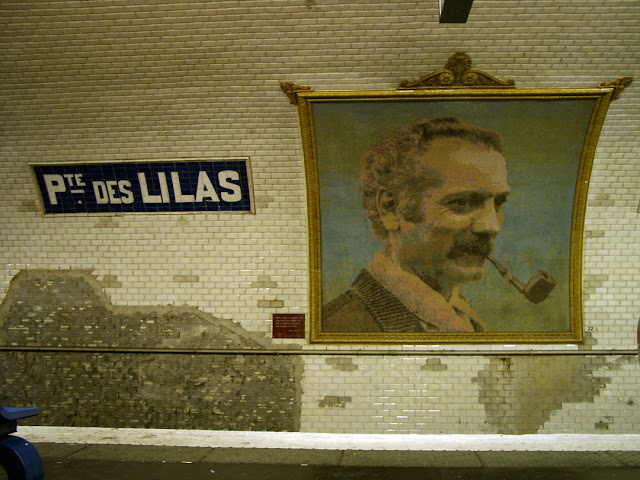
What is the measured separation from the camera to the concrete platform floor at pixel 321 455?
A: 479 cm

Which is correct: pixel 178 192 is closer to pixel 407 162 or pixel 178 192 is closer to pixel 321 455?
pixel 407 162

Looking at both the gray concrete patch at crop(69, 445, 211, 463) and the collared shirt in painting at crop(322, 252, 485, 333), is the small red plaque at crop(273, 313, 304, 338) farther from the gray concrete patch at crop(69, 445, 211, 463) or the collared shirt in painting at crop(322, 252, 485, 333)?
the gray concrete patch at crop(69, 445, 211, 463)

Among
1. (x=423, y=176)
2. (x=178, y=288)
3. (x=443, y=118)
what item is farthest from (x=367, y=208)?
(x=178, y=288)

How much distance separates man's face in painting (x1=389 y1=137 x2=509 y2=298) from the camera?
232 inches

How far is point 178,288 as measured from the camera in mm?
6199

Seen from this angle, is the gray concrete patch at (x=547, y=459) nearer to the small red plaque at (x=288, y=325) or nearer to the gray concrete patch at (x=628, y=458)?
the gray concrete patch at (x=628, y=458)

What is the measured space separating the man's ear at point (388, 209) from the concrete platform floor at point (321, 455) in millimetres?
2119

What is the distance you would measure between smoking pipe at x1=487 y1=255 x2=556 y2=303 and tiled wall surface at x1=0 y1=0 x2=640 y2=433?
0.40 metres

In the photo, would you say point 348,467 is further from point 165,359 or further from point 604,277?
point 604,277

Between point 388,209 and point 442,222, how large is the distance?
1.84 feet

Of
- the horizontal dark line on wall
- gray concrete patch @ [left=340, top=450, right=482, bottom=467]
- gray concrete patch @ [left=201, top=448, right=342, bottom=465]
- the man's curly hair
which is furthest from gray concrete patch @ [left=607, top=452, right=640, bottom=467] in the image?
the man's curly hair

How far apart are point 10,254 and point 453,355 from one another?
190 inches

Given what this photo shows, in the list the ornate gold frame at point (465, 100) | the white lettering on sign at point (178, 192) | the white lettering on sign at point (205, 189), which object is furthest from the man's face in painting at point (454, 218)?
the white lettering on sign at point (178, 192)

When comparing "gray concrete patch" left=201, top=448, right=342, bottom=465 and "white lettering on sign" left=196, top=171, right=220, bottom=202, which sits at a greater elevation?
"white lettering on sign" left=196, top=171, right=220, bottom=202
